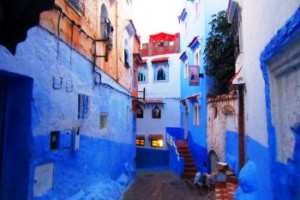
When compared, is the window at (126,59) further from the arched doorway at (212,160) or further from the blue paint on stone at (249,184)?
the blue paint on stone at (249,184)

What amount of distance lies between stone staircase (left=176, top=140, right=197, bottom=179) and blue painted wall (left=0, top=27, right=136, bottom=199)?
8.69 meters

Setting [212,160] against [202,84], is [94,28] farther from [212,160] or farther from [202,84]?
[212,160]

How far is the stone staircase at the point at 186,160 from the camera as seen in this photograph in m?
18.0

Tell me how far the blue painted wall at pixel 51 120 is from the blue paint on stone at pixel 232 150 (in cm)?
430

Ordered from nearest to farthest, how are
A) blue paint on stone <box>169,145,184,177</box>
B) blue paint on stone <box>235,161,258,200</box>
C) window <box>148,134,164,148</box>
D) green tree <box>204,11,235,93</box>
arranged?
blue paint on stone <box>235,161,258,200</box> → green tree <box>204,11,235,93</box> → blue paint on stone <box>169,145,184,177</box> → window <box>148,134,164,148</box>

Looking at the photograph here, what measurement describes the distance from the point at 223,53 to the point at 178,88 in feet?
39.3

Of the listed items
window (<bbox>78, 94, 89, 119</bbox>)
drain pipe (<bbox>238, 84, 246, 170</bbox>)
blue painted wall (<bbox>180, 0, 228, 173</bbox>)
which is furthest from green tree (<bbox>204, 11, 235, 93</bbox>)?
window (<bbox>78, 94, 89, 119</bbox>)

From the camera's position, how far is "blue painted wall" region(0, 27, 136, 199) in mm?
4945

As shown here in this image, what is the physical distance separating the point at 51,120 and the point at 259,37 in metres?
3.97

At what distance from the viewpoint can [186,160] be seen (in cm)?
1920

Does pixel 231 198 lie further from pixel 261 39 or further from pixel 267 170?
pixel 261 39

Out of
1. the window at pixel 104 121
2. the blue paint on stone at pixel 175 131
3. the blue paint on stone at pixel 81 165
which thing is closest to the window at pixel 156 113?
the blue paint on stone at pixel 175 131

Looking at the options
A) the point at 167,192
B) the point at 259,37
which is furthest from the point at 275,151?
the point at 167,192

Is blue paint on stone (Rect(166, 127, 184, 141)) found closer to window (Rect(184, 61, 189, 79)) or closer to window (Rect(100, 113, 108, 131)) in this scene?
window (Rect(184, 61, 189, 79))
